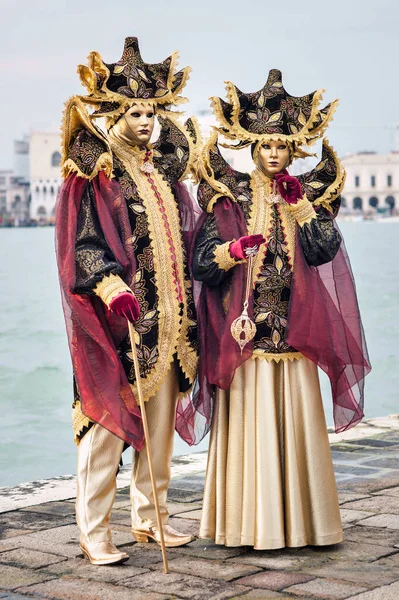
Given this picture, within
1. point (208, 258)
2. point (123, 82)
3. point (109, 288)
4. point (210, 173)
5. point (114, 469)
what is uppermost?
point (123, 82)

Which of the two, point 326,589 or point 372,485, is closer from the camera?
point 326,589

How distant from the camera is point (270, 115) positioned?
4023 mm

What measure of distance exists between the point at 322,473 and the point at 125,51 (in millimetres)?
1653

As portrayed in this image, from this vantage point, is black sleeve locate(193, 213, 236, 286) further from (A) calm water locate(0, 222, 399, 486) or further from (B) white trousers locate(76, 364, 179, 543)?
(A) calm water locate(0, 222, 399, 486)

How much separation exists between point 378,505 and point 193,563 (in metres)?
1.16

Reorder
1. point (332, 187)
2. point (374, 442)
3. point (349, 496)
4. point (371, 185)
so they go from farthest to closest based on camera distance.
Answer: point (371, 185), point (374, 442), point (349, 496), point (332, 187)

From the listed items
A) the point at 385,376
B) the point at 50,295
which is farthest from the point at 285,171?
the point at 50,295

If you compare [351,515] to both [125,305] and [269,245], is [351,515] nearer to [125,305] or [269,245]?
[269,245]

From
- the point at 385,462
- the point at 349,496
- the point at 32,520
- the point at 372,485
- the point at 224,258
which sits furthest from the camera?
the point at 385,462

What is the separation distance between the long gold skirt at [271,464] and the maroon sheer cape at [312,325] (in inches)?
3.1

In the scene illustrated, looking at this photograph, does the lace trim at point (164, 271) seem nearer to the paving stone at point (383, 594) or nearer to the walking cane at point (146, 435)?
the walking cane at point (146, 435)

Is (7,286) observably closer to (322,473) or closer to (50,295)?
(50,295)

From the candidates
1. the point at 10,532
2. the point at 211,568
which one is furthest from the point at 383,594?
the point at 10,532

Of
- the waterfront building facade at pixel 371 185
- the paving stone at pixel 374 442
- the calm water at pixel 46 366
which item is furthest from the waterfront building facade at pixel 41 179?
the paving stone at pixel 374 442
